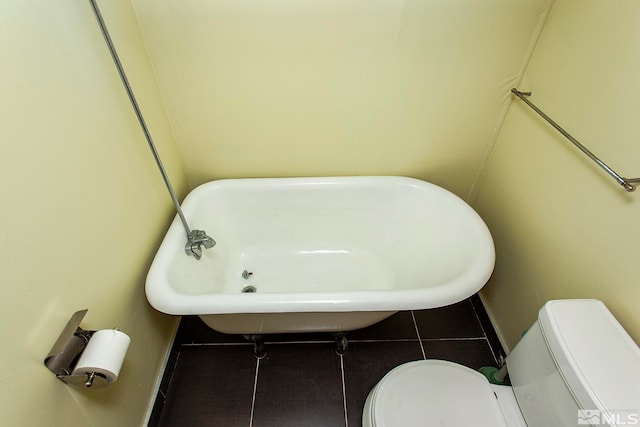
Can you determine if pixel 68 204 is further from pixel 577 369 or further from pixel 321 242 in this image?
pixel 577 369

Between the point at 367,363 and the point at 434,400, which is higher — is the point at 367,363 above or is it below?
below

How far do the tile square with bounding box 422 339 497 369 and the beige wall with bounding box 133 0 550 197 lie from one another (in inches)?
30.8

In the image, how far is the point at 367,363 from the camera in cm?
135

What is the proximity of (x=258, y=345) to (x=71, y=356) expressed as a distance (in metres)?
0.73

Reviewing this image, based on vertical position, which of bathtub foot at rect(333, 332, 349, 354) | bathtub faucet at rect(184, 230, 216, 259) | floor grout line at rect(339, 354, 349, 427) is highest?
bathtub faucet at rect(184, 230, 216, 259)

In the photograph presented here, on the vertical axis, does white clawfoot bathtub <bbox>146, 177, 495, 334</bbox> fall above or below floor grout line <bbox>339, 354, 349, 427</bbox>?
above

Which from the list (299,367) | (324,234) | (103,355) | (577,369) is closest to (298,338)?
(299,367)

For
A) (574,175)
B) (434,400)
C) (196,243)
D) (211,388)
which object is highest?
(574,175)

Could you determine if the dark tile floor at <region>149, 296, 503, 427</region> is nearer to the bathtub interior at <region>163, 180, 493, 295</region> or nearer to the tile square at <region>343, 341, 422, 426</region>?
the tile square at <region>343, 341, 422, 426</region>

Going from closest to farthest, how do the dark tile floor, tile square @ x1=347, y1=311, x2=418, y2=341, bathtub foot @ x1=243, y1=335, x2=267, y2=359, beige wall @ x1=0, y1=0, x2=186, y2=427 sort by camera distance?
1. beige wall @ x1=0, y1=0, x2=186, y2=427
2. the dark tile floor
3. bathtub foot @ x1=243, y1=335, x2=267, y2=359
4. tile square @ x1=347, y1=311, x2=418, y2=341

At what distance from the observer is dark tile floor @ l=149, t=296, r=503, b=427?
47.4 inches

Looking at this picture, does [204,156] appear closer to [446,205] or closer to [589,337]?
[446,205]

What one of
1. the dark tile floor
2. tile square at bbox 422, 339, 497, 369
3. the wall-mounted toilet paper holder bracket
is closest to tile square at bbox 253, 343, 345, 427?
the dark tile floor

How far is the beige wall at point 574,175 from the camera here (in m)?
0.83
